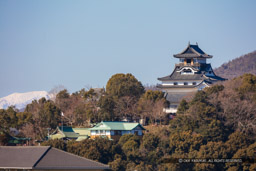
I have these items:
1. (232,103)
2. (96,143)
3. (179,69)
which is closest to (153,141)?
(96,143)

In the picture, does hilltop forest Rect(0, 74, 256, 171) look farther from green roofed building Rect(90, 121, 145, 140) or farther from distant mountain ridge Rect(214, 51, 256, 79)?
distant mountain ridge Rect(214, 51, 256, 79)

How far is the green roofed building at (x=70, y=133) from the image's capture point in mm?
Answer: 59281

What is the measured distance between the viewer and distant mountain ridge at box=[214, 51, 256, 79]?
16875cm

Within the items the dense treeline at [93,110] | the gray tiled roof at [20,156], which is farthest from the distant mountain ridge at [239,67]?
the gray tiled roof at [20,156]

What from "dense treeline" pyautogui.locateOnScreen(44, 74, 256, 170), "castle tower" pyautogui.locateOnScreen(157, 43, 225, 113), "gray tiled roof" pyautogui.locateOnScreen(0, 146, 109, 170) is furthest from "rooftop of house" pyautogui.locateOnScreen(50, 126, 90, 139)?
"gray tiled roof" pyautogui.locateOnScreen(0, 146, 109, 170)

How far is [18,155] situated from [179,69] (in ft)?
119

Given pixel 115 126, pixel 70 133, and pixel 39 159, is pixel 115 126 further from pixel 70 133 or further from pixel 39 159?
pixel 39 159

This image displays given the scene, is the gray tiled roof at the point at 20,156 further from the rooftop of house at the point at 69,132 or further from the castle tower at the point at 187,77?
the castle tower at the point at 187,77

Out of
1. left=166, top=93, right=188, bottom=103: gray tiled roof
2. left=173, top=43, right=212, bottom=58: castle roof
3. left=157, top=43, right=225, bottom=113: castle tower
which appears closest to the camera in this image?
left=166, top=93, right=188, bottom=103: gray tiled roof

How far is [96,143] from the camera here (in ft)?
168

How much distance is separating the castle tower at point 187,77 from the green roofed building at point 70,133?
428 inches

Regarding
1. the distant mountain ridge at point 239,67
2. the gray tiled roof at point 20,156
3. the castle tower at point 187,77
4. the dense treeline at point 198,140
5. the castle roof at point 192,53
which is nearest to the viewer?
the gray tiled roof at point 20,156

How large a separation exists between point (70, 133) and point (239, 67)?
11875cm

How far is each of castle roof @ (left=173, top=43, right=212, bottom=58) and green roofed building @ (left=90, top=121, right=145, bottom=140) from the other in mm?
16799
